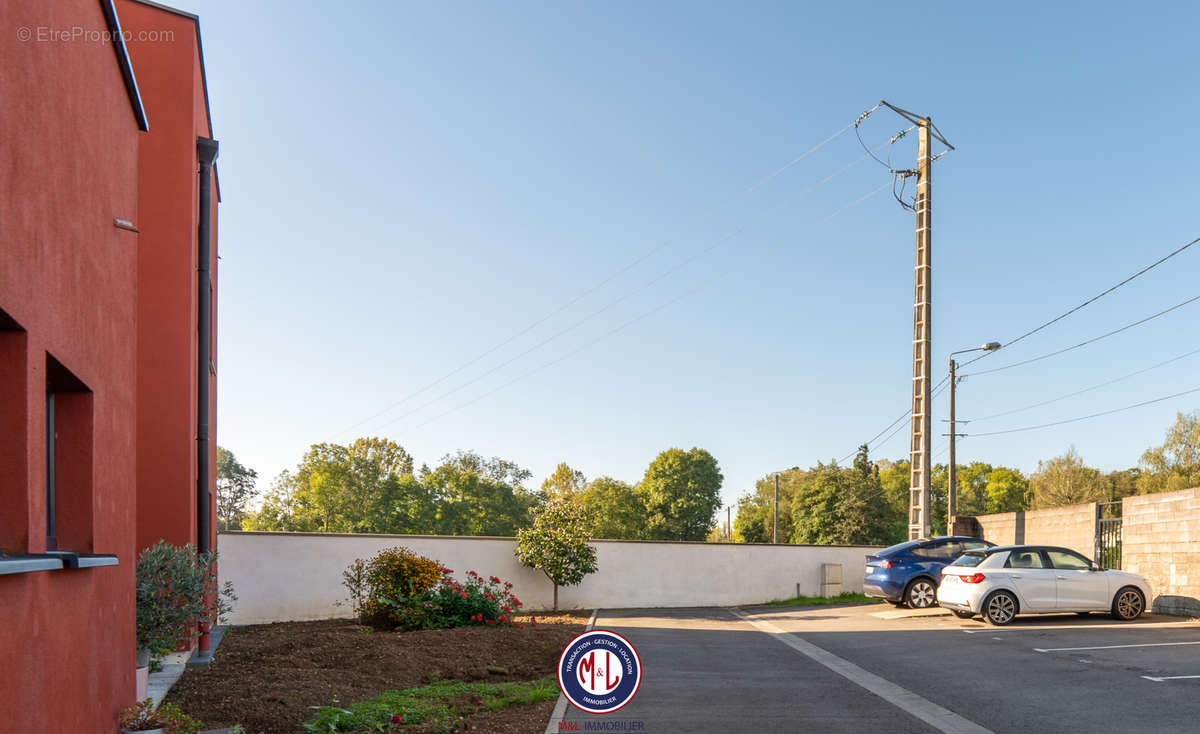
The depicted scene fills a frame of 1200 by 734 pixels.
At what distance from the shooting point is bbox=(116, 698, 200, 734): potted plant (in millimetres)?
6438

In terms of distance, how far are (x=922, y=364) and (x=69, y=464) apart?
1926 cm

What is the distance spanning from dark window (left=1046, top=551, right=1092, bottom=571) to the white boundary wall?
9.51 m

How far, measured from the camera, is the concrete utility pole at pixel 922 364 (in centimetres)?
2125

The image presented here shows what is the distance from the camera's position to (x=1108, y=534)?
61.1 feet

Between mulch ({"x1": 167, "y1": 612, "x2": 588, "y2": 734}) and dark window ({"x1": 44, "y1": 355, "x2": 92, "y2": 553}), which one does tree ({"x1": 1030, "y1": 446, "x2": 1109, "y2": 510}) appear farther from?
dark window ({"x1": 44, "y1": 355, "x2": 92, "y2": 553})

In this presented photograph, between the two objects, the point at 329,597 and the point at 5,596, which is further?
the point at 329,597

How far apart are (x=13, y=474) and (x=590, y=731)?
4730mm

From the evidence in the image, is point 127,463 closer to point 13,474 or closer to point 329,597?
point 13,474

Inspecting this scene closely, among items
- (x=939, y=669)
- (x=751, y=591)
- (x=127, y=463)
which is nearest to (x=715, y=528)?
(x=751, y=591)

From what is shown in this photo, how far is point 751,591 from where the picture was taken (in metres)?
24.3

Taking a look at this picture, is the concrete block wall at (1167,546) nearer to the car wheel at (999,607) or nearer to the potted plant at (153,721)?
the car wheel at (999,607)

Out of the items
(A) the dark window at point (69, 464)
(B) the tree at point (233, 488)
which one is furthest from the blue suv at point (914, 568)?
(B) the tree at point (233, 488)

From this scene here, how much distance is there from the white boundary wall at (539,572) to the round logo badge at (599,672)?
15064 millimetres

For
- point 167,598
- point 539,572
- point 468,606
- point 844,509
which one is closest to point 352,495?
point 844,509
